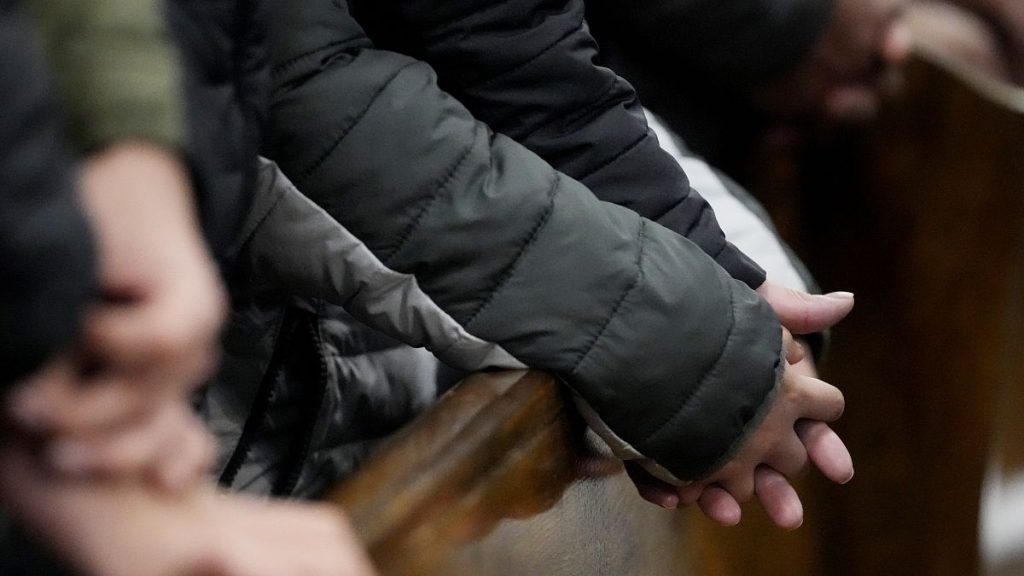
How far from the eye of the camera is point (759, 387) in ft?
1.98

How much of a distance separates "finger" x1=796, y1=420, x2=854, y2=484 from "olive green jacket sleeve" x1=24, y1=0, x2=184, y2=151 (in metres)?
0.42

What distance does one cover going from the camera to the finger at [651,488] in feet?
2.11

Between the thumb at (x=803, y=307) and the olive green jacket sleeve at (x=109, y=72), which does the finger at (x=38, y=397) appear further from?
the thumb at (x=803, y=307)

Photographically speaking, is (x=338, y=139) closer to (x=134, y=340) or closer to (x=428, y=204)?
(x=428, y=204)

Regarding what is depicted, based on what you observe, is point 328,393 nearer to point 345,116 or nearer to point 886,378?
point 345,116

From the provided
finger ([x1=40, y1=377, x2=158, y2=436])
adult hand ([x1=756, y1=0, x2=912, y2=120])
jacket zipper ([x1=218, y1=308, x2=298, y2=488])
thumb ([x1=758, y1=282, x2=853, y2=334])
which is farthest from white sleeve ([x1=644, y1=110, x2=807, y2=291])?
finger ([x1=40, y1=377, x2=158, y2=436])

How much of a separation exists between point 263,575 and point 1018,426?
1.10 m

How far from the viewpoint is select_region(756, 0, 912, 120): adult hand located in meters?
1.11

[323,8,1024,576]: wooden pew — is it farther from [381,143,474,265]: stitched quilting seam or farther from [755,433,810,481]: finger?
[381,143,474,265]: stitched quilting seam

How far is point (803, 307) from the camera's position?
68 cm

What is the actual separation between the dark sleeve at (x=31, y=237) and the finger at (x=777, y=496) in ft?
1.46

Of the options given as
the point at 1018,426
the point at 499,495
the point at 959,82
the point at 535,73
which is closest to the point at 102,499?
the point at 499,495

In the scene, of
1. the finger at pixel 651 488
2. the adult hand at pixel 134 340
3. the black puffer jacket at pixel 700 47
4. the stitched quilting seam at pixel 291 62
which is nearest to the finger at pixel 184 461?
the adult hand at pixel 134 340

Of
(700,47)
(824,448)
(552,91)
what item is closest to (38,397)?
(552,91)
